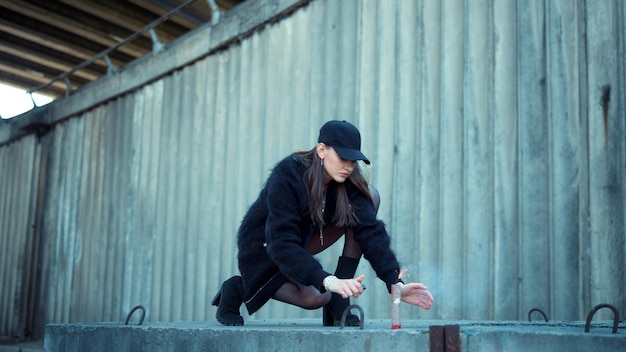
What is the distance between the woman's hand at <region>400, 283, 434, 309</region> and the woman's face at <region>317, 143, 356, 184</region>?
585 mm

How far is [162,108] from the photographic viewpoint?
892 centimetres

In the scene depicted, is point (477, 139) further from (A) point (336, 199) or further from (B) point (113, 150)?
(B) point (113, 150)

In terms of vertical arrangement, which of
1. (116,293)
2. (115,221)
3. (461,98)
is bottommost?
(116,293)

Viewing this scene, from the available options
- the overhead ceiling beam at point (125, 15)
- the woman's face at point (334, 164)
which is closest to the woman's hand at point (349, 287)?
the woman's face at point (334, 164)

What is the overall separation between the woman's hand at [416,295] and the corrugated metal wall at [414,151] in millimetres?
1758

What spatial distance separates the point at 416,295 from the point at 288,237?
597 mm

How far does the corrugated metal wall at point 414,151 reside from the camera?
4.71 m

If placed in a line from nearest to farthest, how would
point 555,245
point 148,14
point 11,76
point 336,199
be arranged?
point 336,199, point 555,245, point 148,14, point 11,76

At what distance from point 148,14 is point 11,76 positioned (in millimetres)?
3178

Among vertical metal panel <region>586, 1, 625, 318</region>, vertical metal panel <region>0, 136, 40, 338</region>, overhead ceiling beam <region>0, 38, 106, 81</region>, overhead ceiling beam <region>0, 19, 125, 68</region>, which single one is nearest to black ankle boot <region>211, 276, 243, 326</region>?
vertical metal panel <region>586, 1, 625, 318</region>

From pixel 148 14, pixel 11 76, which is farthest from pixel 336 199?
pixel 11 76

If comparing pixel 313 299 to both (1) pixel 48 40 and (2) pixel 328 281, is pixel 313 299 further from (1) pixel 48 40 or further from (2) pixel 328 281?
(1) pixel 48 40

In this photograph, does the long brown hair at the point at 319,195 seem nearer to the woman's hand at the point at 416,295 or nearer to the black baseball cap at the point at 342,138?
the black baseball cap at the point at 342,138

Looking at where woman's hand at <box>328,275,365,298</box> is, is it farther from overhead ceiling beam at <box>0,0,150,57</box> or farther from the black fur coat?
overhead ceiling beam at <box>0,0,150,57</box>
